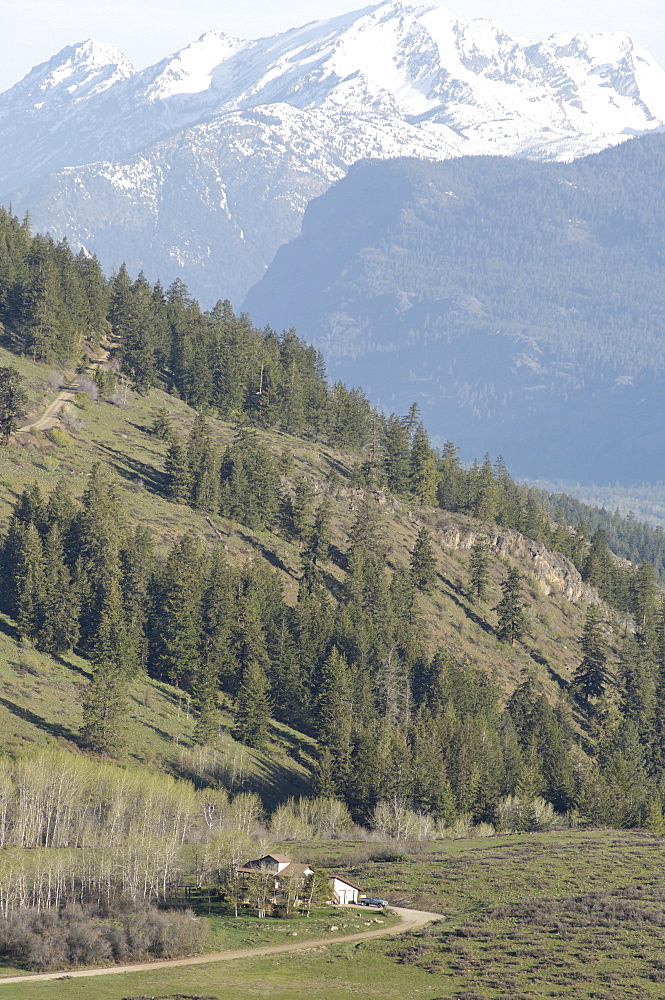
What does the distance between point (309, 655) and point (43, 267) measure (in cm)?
7610

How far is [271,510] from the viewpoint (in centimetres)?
16275

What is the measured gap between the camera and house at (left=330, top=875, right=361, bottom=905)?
275ft

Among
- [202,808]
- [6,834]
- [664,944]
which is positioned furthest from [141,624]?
[664,944]

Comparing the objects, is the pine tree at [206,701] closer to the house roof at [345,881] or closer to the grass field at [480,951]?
the grass field at [480,951]

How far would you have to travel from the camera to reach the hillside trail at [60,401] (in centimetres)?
15531

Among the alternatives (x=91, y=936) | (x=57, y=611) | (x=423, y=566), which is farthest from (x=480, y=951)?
(x=423, y=566)

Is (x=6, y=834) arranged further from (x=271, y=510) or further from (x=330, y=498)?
(x=330, y=498)

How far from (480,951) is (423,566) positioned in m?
96.1

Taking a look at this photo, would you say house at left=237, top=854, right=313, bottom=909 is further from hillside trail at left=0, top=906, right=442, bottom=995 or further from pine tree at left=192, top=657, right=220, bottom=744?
pine tree at left=192, top=657, right=220, bottom=744

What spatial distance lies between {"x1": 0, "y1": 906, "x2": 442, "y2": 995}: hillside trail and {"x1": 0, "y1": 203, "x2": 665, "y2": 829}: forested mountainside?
32942 mm

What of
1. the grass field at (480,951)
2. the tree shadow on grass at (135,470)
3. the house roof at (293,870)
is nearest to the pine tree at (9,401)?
the tree shadow on grass at (135,470)

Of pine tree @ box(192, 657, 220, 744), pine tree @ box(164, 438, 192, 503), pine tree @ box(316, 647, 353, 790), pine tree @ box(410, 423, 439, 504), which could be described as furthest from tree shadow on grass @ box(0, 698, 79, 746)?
pine tree @ box(410, 423, 439, 504)

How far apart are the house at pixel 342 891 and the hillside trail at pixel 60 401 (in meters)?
83.8

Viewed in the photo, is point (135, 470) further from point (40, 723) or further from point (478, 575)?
point (40, 723)
